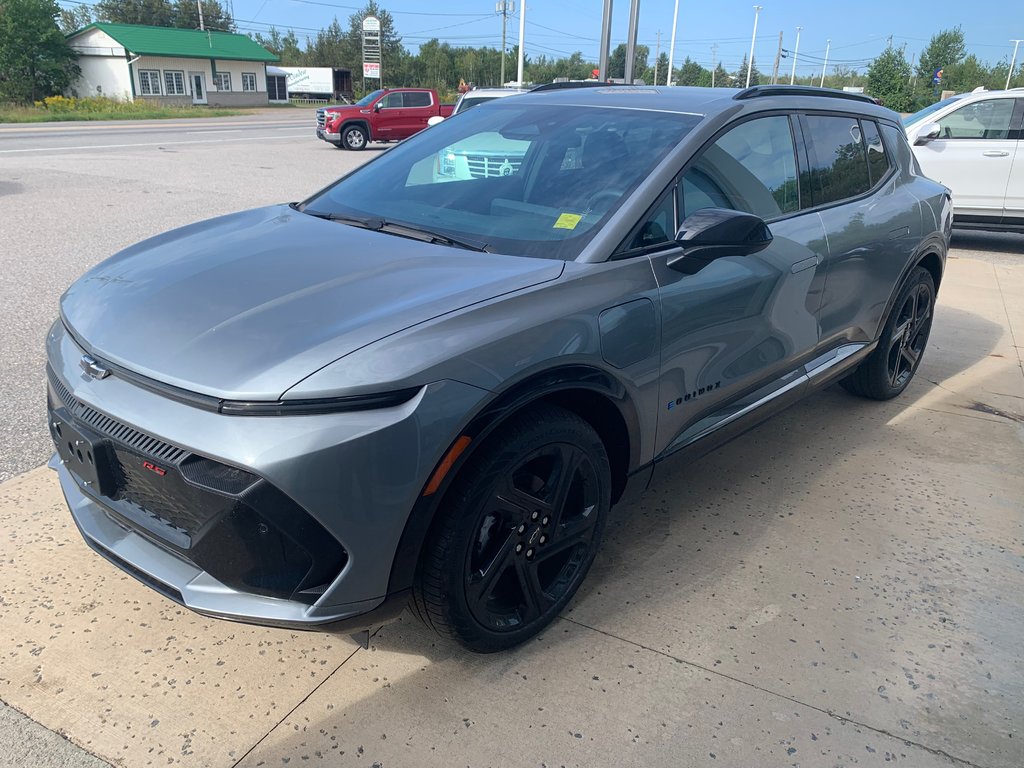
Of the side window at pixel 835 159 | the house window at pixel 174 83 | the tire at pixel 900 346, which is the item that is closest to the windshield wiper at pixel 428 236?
the side window at pixel 835 159

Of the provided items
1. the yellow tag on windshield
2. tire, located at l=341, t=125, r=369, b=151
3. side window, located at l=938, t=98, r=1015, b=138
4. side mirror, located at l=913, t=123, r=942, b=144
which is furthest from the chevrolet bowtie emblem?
tire, located at l=341, t=125, r=369, b=151

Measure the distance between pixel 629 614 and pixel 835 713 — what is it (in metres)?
0.73

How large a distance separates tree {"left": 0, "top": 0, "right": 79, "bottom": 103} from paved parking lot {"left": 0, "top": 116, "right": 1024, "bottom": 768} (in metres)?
60.7

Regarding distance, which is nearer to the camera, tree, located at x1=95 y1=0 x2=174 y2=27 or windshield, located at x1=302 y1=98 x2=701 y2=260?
windshield, located at x1=302 y1=98 x2=701 y2=260

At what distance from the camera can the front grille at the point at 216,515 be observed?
1.92 metres

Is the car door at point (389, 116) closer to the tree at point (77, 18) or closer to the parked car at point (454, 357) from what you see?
the parked car at point (454, 357)

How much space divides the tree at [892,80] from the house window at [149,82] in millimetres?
49476

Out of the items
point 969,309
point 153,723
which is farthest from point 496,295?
point 969,309

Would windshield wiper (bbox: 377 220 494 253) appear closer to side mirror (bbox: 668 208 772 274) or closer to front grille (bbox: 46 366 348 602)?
side mirror (bbox: 668 208 772 274)

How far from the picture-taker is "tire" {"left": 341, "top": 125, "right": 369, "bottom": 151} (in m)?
21.9

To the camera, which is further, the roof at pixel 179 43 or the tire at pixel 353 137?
the roof at pixel 179 43

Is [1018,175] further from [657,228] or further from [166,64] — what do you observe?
[166,64]

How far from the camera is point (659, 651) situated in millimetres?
2645

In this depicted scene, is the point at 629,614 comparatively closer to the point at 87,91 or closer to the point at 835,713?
the point at 835,713
